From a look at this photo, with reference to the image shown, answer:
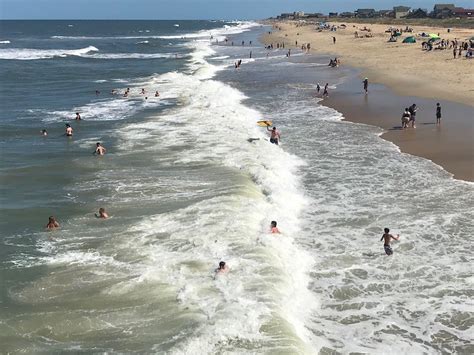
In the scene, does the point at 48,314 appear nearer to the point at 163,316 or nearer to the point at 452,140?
the point at 163,316

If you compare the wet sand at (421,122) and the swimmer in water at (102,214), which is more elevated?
the wet sand at (421,122)

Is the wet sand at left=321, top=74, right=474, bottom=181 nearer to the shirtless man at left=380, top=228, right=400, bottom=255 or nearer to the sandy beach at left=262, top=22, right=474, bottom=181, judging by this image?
the sandy beach at left=262, top=22, right=474, bottom=181

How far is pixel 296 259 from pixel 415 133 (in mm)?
14065

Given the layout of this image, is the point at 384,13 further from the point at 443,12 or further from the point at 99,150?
the point at 99,150

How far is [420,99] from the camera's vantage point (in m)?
32.1

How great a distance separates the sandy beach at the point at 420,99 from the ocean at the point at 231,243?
136 cm

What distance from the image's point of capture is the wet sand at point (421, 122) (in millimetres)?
21141

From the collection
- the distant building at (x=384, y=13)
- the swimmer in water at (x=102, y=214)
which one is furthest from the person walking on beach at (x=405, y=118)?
the distant building at (x=384, y=13)

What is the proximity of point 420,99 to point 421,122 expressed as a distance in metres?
5.92

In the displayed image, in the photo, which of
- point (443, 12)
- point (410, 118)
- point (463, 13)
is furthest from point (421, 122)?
point (443, 12)

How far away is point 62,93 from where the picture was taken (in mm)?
44125

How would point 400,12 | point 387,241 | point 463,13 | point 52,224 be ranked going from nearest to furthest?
point 387,241, point 52,224, point 463,13, point 400,12

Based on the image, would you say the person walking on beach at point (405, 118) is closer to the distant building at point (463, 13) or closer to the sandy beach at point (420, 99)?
the sandy beach at point (420, 99)

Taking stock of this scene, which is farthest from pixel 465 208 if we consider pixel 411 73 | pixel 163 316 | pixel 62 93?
pixel 62 93
